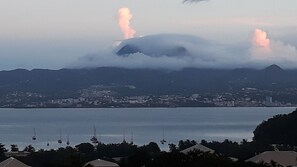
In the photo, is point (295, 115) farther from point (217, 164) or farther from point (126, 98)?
point (126, 98)

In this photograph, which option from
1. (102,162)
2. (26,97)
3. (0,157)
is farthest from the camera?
(26,97)

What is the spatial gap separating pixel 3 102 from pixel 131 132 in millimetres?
98127

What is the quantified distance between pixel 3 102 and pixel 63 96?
1559 centimetres

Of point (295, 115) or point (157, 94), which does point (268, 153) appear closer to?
point (295, 115)

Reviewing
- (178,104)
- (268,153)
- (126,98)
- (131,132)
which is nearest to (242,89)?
(178,104)

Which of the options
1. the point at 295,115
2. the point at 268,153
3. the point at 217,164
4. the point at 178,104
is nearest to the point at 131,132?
the point at 295,115

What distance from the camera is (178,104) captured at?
7835 inches

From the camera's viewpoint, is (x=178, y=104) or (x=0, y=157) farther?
(x=178, y=104)

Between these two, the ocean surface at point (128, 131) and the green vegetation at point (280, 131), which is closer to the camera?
the green vegetation at point (280, 131)

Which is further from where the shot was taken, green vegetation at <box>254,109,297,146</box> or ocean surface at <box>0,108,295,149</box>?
ocean surface at <box>0,108,295,149</box>

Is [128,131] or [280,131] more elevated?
[280,131]

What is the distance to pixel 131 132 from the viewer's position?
105375mm

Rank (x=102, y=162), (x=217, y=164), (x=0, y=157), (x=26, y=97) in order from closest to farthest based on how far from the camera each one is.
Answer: (x=217, y=164)
(x=102, y=162)
(x=0, y=157)
(x=26, y=97)

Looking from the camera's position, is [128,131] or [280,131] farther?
[128,131]
